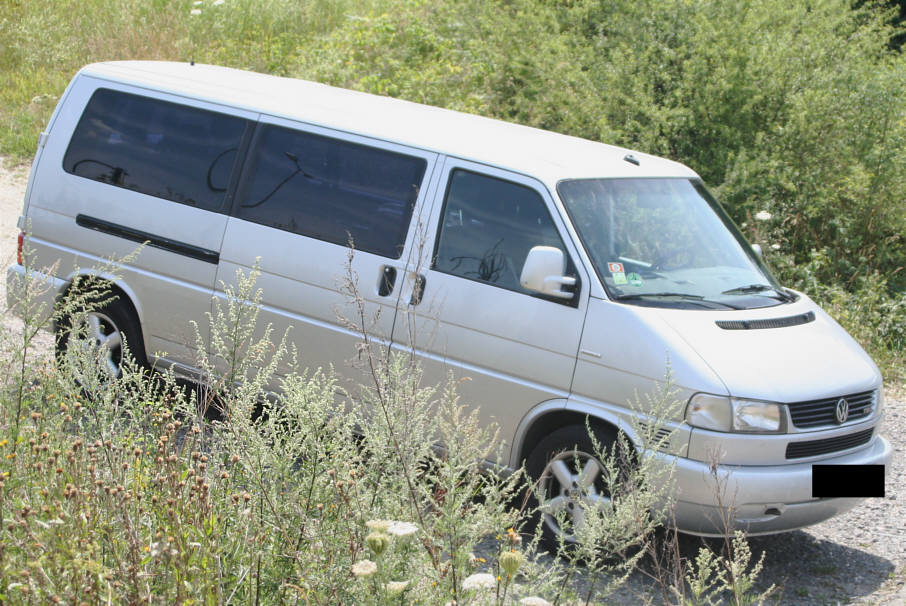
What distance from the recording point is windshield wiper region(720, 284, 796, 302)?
5405 mm

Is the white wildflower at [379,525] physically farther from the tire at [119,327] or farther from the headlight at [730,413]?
the tire at [119,327]

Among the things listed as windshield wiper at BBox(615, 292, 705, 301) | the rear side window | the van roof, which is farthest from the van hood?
the rear side window

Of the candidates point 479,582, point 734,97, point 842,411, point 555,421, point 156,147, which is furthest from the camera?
point 734,97

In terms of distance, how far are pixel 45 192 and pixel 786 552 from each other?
524 centimetres

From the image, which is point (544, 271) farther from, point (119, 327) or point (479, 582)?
point (119, 327)

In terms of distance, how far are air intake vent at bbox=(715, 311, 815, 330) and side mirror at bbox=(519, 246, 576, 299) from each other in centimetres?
85

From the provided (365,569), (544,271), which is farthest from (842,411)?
(365,569)

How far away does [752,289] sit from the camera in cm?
553

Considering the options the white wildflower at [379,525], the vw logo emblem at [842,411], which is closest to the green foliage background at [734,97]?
the vw logo emblem at [842,411]

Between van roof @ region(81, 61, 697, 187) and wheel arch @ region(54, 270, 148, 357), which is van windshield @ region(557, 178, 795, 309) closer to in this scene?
van roof @ region(81, 61, 697, 187)

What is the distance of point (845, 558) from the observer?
5.45 meters

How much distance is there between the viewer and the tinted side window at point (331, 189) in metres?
5.54

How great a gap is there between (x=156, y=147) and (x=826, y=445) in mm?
4444

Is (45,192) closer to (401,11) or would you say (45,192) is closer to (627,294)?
(627,294)
